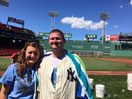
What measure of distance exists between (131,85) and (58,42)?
5.16 meters

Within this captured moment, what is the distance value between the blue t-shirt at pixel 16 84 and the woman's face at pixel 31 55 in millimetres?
195

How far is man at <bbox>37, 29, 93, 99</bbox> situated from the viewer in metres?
1.77

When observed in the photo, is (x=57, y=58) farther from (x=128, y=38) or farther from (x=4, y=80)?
(x=128, y=38)

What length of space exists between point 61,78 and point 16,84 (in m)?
0.65

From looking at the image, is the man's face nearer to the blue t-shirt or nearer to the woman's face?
the woman's face

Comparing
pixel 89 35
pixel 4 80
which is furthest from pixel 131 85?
pixel 89 35

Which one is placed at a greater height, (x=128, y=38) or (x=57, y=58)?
(x=128, y=38)

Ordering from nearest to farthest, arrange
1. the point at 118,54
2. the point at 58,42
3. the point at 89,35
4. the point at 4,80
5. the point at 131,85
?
the point at 4,80, the point at 58,42, the point at 131,85, the point at 118,54, the point at 89,35

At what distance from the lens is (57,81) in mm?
1787

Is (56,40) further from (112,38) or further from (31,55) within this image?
(112,38)

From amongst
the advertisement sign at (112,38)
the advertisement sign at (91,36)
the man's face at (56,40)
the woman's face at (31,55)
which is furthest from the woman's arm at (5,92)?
the advertisement sign at (91,36)

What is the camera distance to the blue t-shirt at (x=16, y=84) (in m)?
1.77

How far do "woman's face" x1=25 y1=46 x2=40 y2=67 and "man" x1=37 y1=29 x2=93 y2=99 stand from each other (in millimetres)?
135

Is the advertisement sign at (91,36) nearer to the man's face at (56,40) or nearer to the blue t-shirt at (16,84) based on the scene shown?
the man's face at (56,40)
